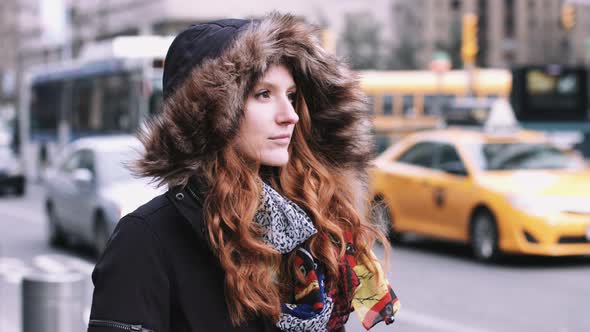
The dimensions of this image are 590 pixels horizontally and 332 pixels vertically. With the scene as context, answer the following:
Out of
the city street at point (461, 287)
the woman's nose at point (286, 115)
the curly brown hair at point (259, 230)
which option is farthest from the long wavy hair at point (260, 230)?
the city street at point (461, 287)

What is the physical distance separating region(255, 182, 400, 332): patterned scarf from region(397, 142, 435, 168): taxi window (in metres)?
11.3

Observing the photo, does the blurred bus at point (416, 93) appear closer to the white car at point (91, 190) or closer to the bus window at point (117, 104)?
the bus window at point (117, 104)

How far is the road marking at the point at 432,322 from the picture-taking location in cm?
851

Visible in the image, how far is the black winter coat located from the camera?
210 cm

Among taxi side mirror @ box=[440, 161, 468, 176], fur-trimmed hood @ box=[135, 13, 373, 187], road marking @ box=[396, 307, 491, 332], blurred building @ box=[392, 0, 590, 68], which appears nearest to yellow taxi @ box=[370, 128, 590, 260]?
taxi side mirror @ box=[440, 161, 468, 176]

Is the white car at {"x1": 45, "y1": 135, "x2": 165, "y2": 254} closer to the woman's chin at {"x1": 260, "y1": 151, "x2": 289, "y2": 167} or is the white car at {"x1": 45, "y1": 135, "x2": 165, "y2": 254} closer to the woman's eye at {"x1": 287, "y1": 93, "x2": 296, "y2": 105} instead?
the woman's eye at {"x1": 287, "y1": 93, "x2": 296, "y2": 105}

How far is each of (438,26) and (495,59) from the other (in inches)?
231

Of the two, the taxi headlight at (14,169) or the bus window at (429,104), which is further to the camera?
the bus window at (429,104)

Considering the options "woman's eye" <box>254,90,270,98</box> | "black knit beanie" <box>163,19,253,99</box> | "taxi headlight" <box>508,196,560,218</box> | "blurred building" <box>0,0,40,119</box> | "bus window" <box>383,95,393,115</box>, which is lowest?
"blurred building" <box>0,0,40,119</box>

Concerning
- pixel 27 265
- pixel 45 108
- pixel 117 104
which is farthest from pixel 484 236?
pixel 45 108

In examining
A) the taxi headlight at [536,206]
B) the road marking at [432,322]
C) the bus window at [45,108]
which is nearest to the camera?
the road marking at [432,322]

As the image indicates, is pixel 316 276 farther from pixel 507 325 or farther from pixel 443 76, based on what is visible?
pixel 443 76

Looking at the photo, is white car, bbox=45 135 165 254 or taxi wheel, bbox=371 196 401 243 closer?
taxi wheel, bbox=371 196 401 243

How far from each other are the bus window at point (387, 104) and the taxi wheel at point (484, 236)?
2332 centimetres
